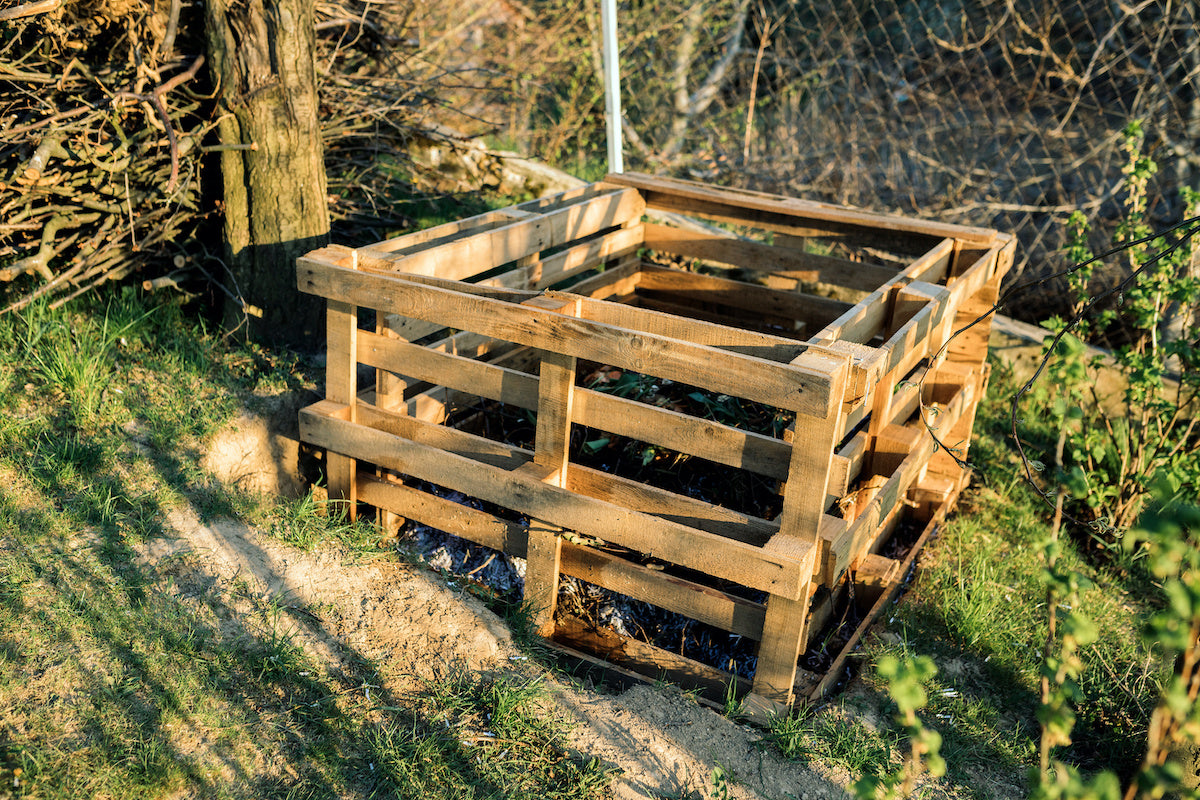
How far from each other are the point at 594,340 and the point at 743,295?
1.95 m

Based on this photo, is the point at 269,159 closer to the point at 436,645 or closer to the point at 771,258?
the point at 436,645

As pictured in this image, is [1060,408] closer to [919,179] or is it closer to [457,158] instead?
[457,158]

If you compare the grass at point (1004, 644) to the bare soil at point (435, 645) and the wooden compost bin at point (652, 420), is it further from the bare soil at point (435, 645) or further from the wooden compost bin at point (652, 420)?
the bare soil at point (435, 645)

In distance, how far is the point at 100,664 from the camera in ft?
8.82

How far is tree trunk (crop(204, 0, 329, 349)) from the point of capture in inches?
145

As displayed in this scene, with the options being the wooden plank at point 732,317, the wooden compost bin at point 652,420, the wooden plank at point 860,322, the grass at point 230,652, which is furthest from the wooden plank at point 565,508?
the wooden plank at point 732,317

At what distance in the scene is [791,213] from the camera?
13.7 feet

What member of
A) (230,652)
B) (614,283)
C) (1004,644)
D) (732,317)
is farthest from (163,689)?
(732,317)

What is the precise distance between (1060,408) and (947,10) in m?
7.64

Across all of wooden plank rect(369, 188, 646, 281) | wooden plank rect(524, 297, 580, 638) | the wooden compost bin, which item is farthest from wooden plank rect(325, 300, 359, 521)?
wooden plank rect(524, 297, 580, 638)

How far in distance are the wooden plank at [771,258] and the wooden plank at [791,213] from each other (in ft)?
0.37

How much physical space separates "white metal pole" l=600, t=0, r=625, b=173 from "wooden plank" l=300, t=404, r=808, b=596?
2.59 meters

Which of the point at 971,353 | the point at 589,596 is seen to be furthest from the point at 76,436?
the point at 971,353

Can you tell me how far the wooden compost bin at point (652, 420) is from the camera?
2.71m
